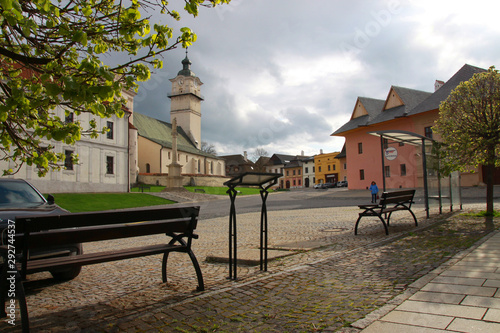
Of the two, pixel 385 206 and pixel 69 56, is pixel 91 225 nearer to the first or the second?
pixel 69 56

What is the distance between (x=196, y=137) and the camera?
73438 millimetres

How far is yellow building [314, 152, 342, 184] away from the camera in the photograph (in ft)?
246

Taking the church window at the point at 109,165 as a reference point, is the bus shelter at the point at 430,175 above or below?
below

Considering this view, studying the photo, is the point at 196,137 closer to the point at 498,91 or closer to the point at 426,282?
the point at 498,91

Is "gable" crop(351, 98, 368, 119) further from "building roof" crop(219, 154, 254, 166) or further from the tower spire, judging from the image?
"building roof" crop(219, 154, 254, 166)

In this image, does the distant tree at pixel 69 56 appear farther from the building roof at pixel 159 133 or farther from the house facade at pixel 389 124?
the building roof at pixel 159 133

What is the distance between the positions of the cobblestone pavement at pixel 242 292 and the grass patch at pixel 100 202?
1815 cm

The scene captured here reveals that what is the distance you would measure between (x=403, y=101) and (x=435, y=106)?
19.2ft

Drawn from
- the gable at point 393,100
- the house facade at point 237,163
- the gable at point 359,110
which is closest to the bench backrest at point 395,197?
the gable at point 393,100

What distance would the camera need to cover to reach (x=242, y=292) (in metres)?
3.92

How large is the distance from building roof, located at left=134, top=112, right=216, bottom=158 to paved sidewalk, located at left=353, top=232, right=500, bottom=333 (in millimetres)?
54087

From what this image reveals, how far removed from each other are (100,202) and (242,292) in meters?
23.7

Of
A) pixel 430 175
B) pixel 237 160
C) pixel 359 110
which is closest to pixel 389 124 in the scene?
pixel 359 110

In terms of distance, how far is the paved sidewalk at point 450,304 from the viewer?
8.93 ft
